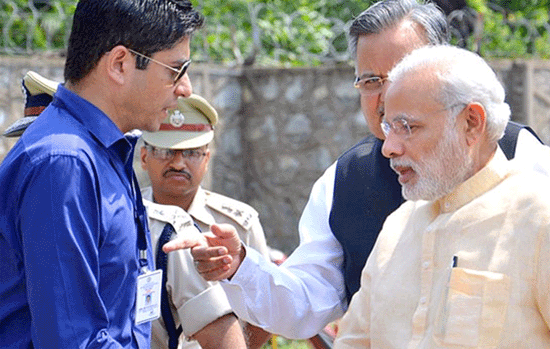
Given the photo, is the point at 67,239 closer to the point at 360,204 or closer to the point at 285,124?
the point at 360,204

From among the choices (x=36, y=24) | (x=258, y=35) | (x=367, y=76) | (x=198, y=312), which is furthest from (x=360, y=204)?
(x=36, y=24)

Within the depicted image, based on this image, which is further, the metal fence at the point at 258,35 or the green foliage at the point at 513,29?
the green foliage at the point at 513,29

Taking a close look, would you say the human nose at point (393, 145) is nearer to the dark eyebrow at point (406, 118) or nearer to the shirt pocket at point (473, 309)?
the dark eyebrow at point (406, 118)

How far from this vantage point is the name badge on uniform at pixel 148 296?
2561 mm

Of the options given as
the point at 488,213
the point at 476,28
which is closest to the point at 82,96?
the point at 488,213

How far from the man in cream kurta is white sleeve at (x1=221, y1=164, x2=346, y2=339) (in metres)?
0.53

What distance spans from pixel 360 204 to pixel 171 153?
1.17m

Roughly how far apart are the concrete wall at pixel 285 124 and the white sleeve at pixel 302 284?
457 cm

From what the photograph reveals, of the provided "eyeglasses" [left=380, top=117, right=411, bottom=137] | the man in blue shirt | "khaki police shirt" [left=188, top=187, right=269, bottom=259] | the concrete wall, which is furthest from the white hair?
the concrete wall

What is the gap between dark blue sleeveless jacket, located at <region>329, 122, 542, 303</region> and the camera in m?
3.26

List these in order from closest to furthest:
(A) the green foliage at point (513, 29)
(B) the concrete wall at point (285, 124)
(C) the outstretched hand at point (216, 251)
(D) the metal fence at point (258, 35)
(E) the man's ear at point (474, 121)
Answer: (E) the man's ear at point (474, 121) < (C) the outstretched hand at point (216, 251) < (B) the concrete wall at point (285, 124) < (D) the metal fence at point (258, 35) < (A) the green foliage at point (513, 29)

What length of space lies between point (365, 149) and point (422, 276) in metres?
0.92

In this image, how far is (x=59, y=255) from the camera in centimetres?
228

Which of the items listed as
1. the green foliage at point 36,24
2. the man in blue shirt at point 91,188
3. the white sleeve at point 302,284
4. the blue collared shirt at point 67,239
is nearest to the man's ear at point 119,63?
the man in blue shirt at point 91,188
